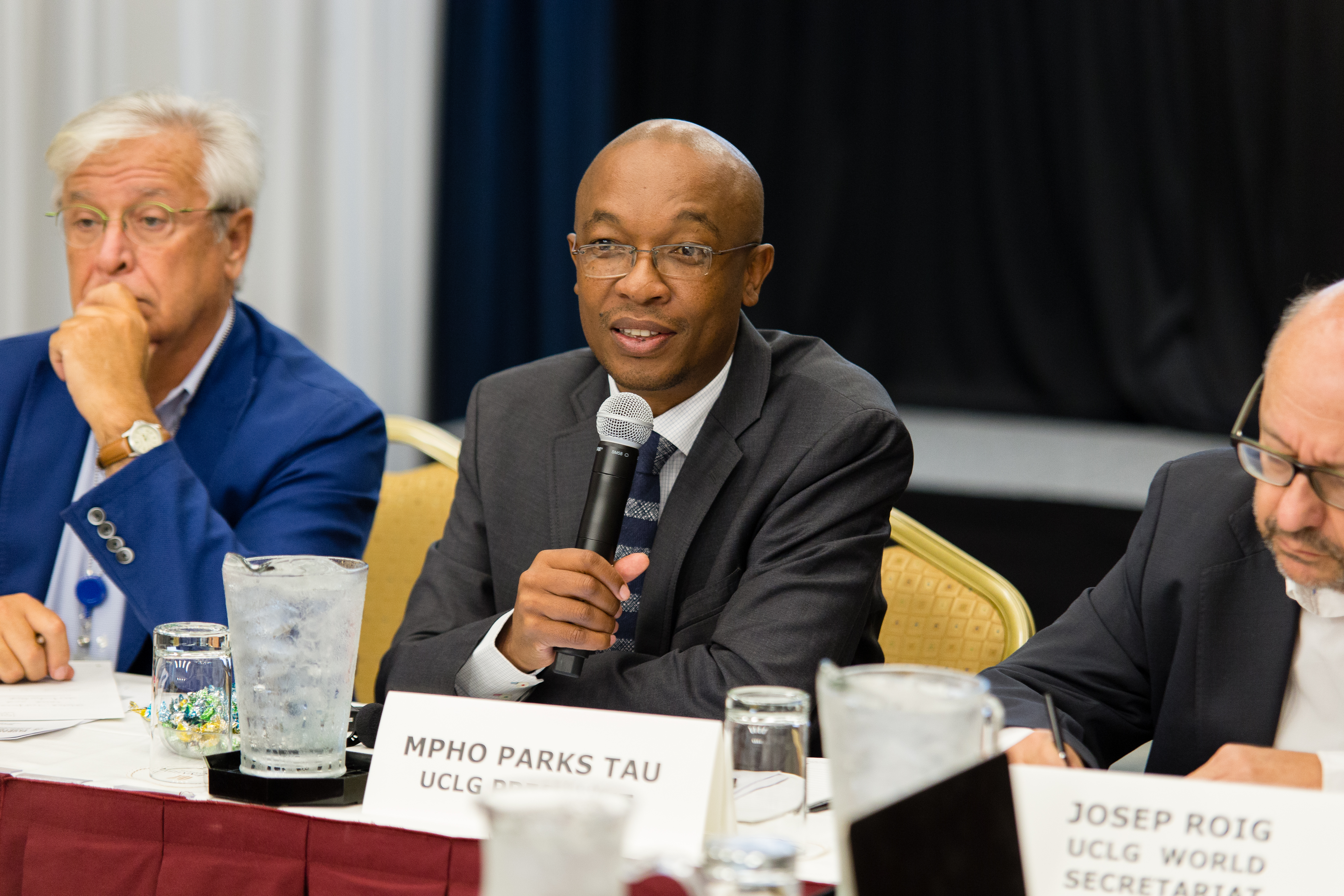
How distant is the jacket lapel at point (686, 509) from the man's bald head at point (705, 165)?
0.71 feet

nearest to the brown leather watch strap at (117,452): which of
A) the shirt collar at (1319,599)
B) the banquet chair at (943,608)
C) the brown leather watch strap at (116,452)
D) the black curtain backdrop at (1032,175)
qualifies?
the brown leather watch strap at (116,452)

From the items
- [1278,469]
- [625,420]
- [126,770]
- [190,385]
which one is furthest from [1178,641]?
[190,385]

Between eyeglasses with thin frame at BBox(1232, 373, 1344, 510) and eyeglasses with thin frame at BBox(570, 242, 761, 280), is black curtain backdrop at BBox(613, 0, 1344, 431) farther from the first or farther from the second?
eyeglasses with thin frame at BBox(1232, 373, 1344, 510)

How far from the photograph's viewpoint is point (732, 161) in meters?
1.67

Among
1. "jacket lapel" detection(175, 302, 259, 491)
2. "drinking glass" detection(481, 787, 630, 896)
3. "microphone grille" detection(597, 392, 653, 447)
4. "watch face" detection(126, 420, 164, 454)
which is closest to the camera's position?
"drinking glass" detection(481, 787, 630, 896)

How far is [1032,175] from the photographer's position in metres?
6.34

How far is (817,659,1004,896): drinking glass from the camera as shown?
781 millimetres

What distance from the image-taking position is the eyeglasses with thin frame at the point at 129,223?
195 centimetres

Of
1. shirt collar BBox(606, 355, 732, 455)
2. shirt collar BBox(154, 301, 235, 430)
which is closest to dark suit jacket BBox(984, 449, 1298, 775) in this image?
shirt collar BBox(606, 355, 732, 455)

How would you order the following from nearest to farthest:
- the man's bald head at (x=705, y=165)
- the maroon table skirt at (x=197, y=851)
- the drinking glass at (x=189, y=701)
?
1. the maroon table skirt at (x=197, y=851)
2. the drinking glass at (x=189, y=701)
3. the man's bald head at (x=705, y=165)

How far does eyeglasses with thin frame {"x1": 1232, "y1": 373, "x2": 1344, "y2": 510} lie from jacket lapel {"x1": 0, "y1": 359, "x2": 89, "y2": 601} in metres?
1.47

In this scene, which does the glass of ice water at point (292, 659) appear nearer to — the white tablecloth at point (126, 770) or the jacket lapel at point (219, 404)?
the white tablecloth at point (126, 770)

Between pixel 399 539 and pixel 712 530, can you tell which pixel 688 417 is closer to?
pixel 712 530

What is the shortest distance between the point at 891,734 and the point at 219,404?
1435mm
